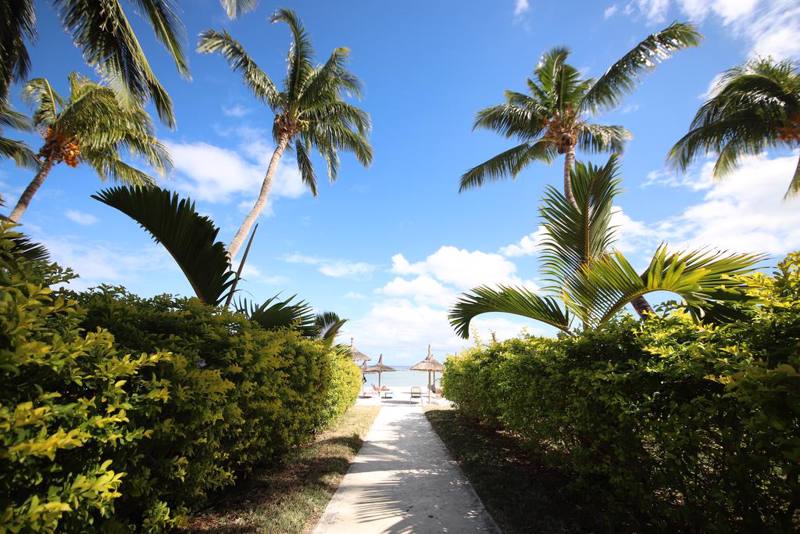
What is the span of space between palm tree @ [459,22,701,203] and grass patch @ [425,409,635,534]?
5.67 metres

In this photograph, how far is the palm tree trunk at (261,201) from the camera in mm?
9690

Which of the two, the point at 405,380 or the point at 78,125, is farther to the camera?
the point at 405,380

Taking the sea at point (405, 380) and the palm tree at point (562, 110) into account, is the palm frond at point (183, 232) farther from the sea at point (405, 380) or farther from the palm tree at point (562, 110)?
the sea at point (405, 380)

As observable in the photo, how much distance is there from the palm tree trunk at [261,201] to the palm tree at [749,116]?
14353mm

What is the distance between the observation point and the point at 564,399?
3797 mm

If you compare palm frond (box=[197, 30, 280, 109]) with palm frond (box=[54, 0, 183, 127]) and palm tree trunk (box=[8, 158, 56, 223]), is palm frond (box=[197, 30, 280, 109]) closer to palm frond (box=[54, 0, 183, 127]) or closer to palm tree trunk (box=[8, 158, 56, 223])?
palm frond (box=[54, 0, 183, 127])

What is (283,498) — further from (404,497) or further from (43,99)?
(43,99)

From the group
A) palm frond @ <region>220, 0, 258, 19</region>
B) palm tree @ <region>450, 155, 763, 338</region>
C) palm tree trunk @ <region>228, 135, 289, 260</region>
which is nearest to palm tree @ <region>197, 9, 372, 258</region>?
palm tree trunk @ <region>228, 135, 289, 260</region>

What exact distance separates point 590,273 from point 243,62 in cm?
1267

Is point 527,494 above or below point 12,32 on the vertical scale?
below

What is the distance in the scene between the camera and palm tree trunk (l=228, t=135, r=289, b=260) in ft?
31.8

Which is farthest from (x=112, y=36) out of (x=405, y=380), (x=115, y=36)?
(x=405, y=380)

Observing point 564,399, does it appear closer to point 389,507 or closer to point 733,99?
point 389,507

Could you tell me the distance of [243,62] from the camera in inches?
446
